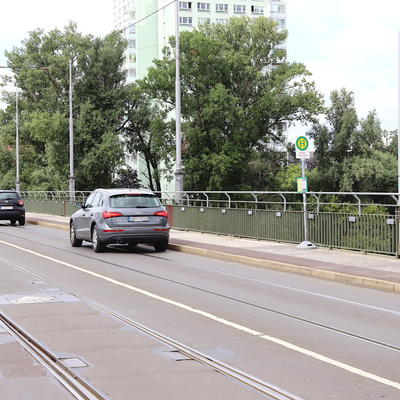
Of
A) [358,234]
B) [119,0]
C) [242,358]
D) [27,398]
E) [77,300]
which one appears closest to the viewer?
[27,398]

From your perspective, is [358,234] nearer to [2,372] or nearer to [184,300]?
[184,300]

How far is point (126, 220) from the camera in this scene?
17750 mm

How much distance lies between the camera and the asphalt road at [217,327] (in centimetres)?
559

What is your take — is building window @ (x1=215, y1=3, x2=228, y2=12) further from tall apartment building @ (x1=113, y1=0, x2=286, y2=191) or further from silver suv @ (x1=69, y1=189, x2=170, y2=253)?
silver suv @ (x1=69, y1=189, x2=170, y2=253)

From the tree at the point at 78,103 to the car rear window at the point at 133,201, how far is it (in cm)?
3657

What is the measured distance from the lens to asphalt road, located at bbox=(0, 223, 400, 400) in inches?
220

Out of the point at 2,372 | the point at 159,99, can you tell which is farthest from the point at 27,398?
the point at 159,99

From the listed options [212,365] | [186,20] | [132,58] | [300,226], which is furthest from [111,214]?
[132,58]

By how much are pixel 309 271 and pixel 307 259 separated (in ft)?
5.74

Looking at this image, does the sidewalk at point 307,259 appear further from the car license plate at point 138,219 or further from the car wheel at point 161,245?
the car license plate at point 138,219

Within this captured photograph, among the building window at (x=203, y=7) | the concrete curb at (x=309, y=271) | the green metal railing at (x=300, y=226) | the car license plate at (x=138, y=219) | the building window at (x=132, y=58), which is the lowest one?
the concrete curb at (x=309, y=271)

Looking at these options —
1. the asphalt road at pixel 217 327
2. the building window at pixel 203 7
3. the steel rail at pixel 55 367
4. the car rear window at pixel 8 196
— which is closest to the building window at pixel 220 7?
the building window at pixel 203 7

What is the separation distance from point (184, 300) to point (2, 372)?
429 cm

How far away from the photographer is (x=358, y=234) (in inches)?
641
